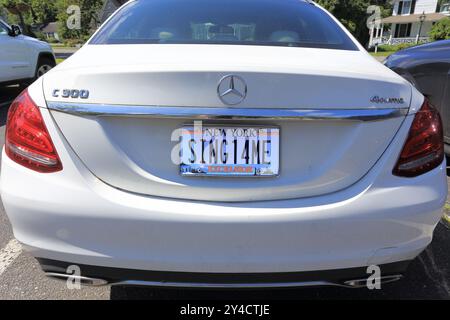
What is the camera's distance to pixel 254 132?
5.49ft

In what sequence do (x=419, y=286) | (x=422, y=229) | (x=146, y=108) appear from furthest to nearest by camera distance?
1. (x=419, y=286)
2. (x=422, y=229)
3. (x=146, y=108)

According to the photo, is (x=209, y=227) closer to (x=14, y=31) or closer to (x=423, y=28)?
(x=14, y=31)

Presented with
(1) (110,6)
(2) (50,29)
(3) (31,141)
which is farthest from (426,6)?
(2) (50,29)

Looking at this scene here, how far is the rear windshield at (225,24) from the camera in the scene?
2.36 metres

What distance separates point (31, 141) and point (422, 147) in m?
1.57

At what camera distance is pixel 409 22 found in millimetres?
52312

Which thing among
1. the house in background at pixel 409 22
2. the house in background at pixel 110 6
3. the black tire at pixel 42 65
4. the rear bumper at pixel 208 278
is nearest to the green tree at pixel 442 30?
the house in background at pixel 409 22

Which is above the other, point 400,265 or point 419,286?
point 400,265

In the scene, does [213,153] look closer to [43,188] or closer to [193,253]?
[193,253]

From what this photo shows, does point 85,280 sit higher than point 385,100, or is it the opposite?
point 385,100

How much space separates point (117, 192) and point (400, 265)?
1.20m

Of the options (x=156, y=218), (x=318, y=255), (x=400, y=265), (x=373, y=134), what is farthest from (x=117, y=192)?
(x=400, y=265)

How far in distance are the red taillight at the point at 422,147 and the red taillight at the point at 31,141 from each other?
1349mm

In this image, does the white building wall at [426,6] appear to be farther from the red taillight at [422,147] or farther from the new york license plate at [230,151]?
the new york license plate at [230,151]
